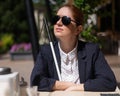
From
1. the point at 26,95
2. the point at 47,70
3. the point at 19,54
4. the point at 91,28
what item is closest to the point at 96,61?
the point at 47,70

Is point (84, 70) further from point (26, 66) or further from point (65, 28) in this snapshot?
point (26, 66)

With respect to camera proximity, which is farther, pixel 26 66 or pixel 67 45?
pixel 26 66

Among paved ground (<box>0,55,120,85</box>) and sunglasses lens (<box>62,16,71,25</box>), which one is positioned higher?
sunglasses lens (<box>62,16,71,25</box>)

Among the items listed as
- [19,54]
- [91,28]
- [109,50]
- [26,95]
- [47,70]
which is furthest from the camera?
[109,50]

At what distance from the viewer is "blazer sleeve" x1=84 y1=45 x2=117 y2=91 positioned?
2.98 metres

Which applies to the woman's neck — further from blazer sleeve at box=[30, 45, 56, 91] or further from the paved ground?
the paved ground

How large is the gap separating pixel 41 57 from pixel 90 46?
0.41 m

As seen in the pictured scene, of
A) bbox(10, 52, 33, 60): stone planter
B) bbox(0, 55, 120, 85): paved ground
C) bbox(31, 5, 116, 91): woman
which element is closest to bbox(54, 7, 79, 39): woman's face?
bbox(31, 5, 116, 91): woman

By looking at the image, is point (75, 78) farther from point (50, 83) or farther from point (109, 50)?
point (109, 50)

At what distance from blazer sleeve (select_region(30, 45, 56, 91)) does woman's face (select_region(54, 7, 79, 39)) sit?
0.26 metres

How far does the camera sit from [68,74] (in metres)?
3.19

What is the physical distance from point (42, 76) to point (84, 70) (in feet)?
1.13

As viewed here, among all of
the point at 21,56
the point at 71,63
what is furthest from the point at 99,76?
the point at 21,56

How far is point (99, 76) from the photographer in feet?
10.1
